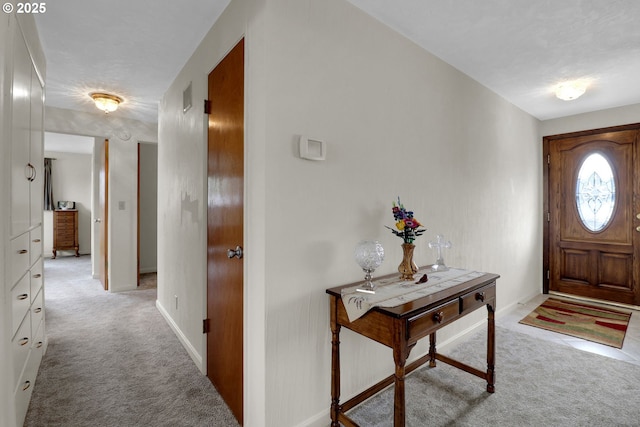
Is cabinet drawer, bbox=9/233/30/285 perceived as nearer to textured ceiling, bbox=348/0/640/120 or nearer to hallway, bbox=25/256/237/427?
hallway, bbox=25/256/237/427

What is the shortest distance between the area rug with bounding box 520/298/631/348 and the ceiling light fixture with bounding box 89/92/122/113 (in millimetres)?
5093

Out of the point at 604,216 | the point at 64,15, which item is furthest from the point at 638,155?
the point at 64,15

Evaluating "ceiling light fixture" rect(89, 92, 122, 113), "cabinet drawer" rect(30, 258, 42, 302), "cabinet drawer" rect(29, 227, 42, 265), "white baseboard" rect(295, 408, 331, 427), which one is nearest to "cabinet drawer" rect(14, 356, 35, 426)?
"cabinet drawer" rect(30, 258, 42, 302)

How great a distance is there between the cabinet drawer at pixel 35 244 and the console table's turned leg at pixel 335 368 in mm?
1948

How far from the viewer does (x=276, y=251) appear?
1.53 meters

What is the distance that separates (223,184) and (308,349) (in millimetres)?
1099

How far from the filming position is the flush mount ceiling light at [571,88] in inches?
120

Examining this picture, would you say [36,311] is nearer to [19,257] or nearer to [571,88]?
[19,257]

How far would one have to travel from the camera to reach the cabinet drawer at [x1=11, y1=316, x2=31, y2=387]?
1.56 metres

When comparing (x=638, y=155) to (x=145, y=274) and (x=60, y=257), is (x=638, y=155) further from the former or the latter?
(x=60, y=257)

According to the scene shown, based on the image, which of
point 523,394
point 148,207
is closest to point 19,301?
point 523,394

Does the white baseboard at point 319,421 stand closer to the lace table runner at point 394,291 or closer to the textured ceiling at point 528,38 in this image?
the lace table runner at point 394,291

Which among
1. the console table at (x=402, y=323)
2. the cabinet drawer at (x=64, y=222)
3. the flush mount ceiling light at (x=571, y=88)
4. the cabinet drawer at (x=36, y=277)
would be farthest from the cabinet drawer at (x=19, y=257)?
the cabinet drawer at (x=64, y=222)

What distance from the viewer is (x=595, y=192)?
3.94 meters
